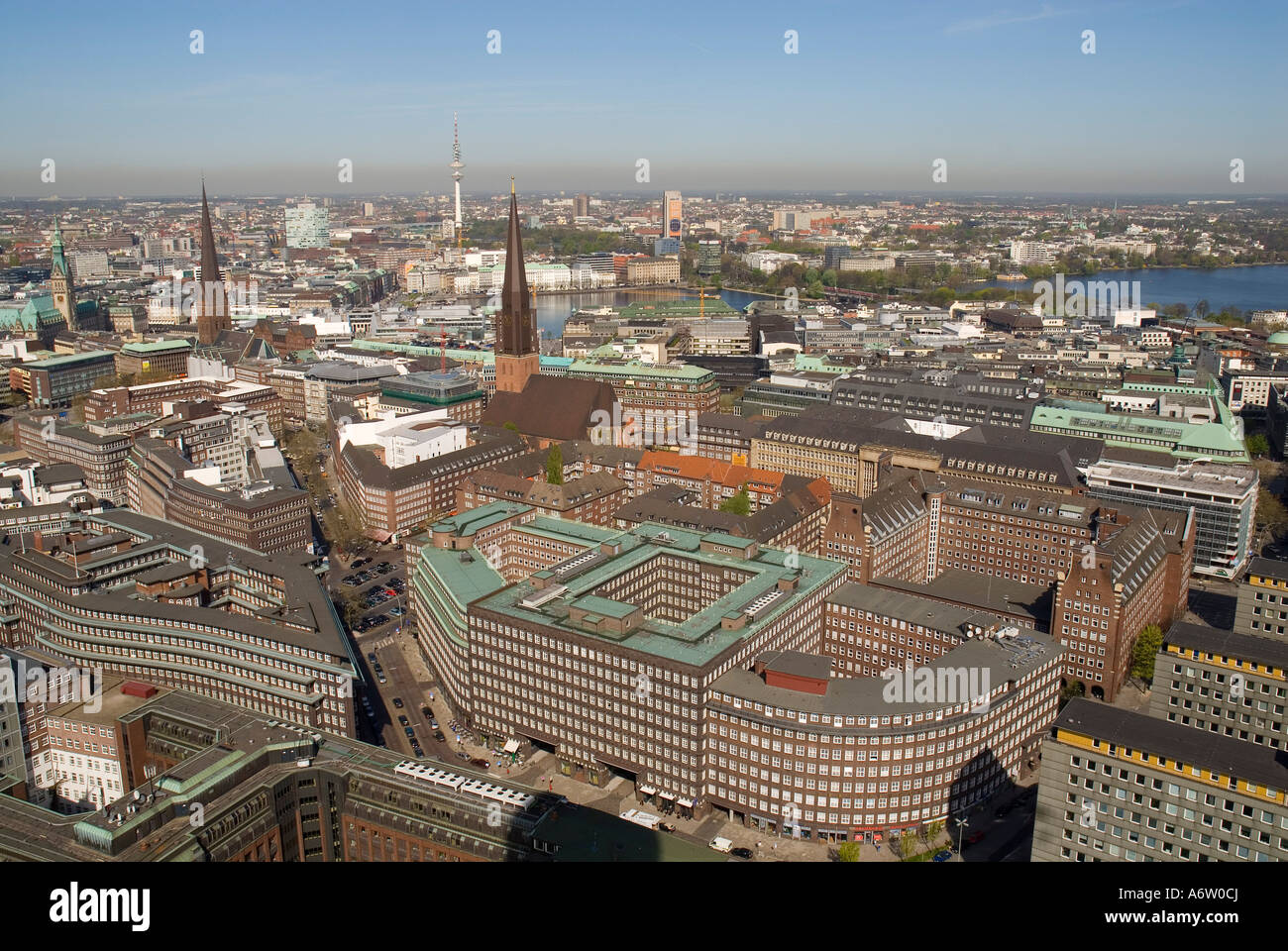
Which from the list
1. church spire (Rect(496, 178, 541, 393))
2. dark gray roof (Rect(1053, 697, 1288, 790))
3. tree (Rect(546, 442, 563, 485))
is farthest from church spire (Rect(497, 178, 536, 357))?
dark gray roof (Rect(1053, 697, 1288, 790))

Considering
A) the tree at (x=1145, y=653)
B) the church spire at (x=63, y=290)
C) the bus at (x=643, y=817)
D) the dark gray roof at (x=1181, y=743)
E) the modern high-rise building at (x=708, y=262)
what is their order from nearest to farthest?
1. the dark gray roof at (x=1181, y=743)
2. the bus at (x=643, y=817)
3. the tree at (x=1145, y=653)
4. the church spire at (x=63, y=290)
5. the modern high-rise building at (x=708, y=262)

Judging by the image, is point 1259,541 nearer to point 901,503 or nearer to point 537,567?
point 901,503

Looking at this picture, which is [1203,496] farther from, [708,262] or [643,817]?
[708,262]

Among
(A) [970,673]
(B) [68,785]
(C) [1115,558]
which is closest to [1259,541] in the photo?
(C) [1115,558]

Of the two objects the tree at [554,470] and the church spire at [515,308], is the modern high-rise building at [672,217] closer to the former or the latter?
the church spire at [515,308]

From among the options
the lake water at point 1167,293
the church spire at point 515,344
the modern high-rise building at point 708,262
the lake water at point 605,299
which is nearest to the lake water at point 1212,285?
the lake water at point 1167,293

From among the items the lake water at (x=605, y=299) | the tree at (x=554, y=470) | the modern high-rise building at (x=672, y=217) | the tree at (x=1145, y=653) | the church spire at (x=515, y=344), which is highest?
the modern high-rise building at (x=672, y=217)

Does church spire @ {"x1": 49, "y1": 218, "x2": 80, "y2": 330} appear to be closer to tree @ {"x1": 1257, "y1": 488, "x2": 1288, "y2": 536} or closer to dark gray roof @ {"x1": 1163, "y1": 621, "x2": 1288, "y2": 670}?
tree @ {"x1": 1257, "y1": 488, "x2": 1288, "y2": 536}

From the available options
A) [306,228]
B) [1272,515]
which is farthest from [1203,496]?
[306,228]
